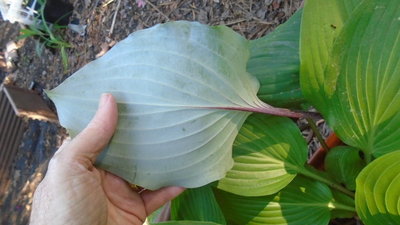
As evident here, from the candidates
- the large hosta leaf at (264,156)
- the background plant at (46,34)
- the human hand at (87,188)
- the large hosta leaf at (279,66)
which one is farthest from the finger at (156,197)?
the background plant at (46,34)

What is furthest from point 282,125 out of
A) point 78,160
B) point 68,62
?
point 68,62

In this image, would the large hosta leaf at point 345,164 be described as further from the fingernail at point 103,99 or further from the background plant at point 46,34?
the background plant at point 46,34

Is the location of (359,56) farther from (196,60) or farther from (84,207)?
(84,207)

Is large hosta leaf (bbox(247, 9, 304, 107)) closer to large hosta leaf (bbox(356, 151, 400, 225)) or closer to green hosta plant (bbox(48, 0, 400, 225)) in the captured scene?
green hosta plant (bbox(48, 0, 400, 225))

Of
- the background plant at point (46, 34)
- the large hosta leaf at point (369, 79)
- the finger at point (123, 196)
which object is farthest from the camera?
the background plant at point (46, 34)

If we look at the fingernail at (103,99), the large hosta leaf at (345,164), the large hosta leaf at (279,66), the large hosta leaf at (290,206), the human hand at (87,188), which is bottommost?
the large hosta leaf at (290,206)

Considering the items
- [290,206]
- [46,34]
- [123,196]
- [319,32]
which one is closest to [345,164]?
[290,206]

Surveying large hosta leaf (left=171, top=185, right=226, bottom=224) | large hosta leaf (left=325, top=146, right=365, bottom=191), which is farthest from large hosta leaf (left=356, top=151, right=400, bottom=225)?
large hosta leaf (left=171, top=185, right=226, bottom=224)
